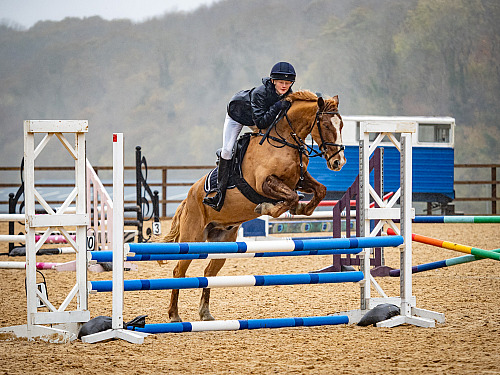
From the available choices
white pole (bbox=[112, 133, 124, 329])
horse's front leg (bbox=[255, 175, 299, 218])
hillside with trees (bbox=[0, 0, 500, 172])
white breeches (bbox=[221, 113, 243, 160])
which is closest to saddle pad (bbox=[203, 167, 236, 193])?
white breeches (bbox=[221, 113, 243, 160])

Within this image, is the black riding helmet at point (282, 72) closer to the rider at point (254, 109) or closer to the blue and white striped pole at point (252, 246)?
the rider at point (254, 109)

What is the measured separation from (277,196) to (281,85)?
0.82 metres

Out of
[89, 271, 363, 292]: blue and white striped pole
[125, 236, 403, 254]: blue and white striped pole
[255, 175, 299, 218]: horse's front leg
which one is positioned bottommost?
[89, 271, 363, 292]: blue and white striped pole

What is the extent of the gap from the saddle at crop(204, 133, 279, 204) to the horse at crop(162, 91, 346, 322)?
3 cm

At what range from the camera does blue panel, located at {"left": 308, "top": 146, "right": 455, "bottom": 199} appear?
1491 cm

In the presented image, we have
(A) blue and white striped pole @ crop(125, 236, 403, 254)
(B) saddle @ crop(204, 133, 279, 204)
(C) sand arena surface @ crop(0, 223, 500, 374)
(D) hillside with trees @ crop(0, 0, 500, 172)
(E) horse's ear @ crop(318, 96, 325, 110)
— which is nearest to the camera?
(C) sand arena surface @ crop(0, 223, 500, 374)

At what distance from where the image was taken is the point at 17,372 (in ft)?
9.46

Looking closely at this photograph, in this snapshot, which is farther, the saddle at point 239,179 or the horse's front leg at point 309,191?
the saddle at point 239,179

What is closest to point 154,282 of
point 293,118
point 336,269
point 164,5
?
point 293,118

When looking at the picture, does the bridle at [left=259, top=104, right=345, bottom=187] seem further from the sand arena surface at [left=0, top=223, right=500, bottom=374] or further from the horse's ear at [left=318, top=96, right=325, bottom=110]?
the sand arena surface at [left=0, top=223, right=500, bottom=374]

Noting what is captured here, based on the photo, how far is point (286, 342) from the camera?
3.67 meters

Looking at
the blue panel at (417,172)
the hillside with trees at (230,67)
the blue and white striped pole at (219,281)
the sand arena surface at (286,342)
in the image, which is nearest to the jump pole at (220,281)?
the blue and white striped pole at (219,281)

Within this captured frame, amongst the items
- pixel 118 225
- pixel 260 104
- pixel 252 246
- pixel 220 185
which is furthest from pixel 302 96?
pixel 118 225

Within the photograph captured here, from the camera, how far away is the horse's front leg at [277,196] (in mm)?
4285
